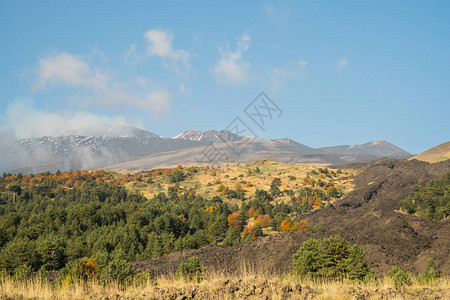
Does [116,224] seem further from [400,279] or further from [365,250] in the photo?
[400,279]

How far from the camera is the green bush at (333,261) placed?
96.6 feet

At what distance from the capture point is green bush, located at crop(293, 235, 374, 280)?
29.4 m

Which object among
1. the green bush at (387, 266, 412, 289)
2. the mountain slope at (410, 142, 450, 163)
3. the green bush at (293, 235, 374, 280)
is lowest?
the green bush at (293, 235, 374, 280)

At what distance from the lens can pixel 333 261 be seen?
3098 centimetres

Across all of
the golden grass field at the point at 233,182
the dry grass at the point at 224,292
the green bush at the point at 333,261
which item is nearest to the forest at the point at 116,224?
the golden grass field at the point at 233,182

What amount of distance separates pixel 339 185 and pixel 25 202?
11132 centimetres

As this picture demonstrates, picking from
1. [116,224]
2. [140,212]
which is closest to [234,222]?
[140,212]

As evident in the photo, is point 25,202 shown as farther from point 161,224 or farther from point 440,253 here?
point 440,253

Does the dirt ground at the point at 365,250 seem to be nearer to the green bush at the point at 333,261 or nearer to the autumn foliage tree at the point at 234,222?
the green bush at the point at 333,261

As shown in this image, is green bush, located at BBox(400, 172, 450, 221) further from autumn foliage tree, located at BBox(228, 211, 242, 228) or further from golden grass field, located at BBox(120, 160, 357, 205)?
golden grass field, located at BBox(120, 160, 357, 205)

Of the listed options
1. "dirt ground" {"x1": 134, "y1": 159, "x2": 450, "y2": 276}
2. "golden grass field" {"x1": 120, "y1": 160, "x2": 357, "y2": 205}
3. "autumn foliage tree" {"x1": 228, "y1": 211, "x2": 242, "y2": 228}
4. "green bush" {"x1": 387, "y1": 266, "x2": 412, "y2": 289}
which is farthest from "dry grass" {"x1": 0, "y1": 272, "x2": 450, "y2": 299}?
"golden grass field" {"x1": 120, "y1": 160, "x2": 357, "y2": 205}

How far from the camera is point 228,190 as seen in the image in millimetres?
124062

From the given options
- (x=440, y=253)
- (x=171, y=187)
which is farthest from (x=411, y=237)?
(x=171, y=187)

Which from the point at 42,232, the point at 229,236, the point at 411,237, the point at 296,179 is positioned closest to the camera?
the point at 411,237
